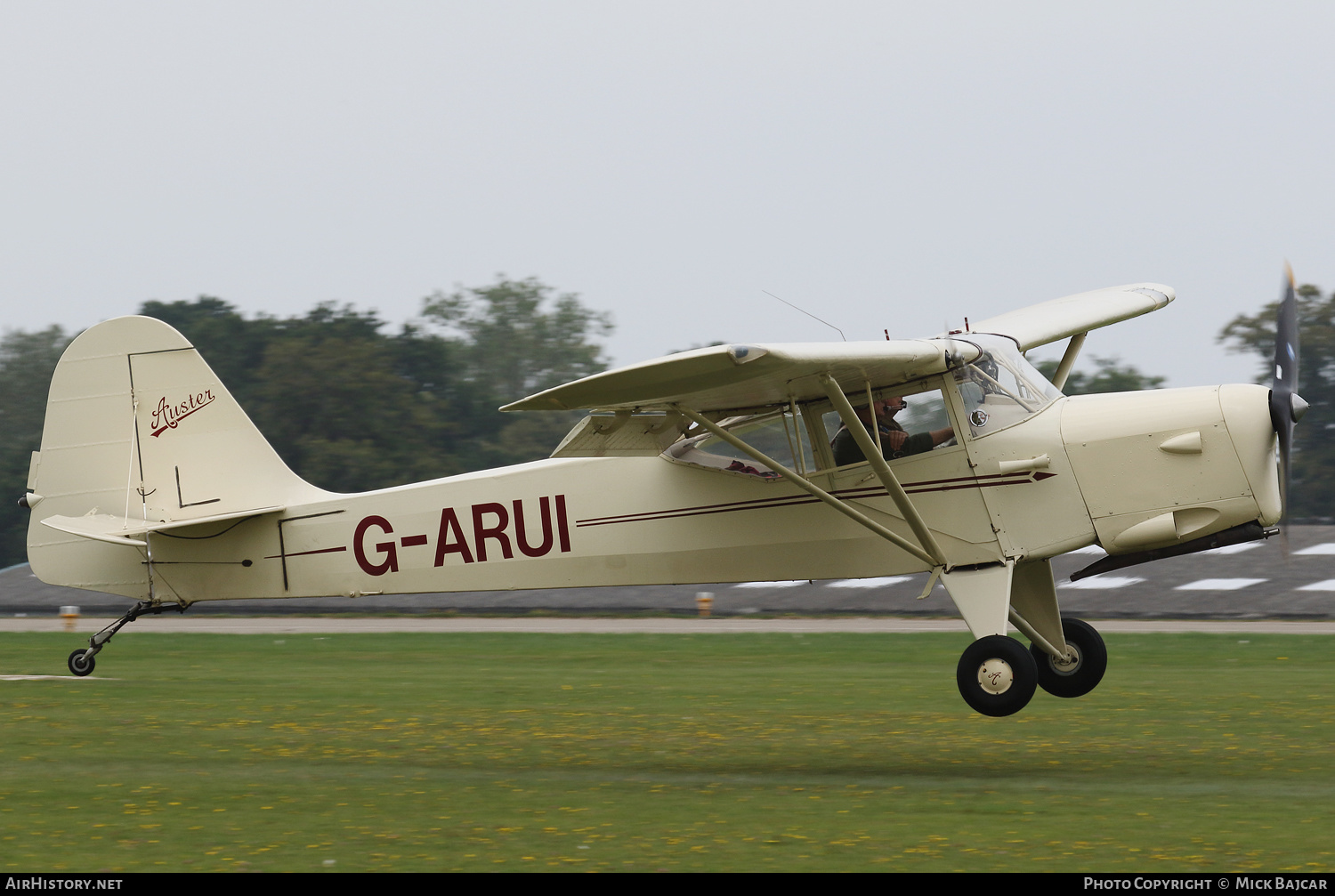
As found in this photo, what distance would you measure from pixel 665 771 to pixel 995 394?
390cm

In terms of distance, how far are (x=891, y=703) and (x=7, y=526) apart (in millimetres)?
60196

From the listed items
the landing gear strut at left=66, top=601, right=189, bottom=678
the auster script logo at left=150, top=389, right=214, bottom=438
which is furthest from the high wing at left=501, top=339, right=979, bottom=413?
the landing gear strut at left=66, top=601, right=189, bottom=678

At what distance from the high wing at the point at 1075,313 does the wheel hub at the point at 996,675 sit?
3775 mm

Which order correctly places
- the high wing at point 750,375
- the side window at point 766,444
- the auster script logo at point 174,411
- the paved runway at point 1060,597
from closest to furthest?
the high wing at point 750,375
the side window at point 766,444
the auster script logo at point 174,411
the paved runway at point 1060,597

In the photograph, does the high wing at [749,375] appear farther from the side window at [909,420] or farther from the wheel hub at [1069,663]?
the wheel hub at [1069,663]

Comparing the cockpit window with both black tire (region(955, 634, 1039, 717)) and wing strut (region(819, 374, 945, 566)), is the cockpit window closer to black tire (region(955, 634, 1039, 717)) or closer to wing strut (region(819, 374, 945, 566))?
wing strut (region(819, 374, 945, 566))

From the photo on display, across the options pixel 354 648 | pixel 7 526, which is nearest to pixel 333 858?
pixel 354 648

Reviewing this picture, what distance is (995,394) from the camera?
11.5 metres

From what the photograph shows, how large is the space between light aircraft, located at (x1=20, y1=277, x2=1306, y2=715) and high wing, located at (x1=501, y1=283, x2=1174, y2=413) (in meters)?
0.03

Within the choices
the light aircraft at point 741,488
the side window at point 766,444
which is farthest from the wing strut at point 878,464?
the side window at point 766,444

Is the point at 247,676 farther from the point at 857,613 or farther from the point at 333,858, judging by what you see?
the point at 857,613

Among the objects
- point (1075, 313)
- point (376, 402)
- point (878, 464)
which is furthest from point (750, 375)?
point (376, 402)

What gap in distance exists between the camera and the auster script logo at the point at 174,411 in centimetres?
1367

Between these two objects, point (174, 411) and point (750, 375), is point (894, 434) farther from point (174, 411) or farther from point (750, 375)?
point (174, 411)
